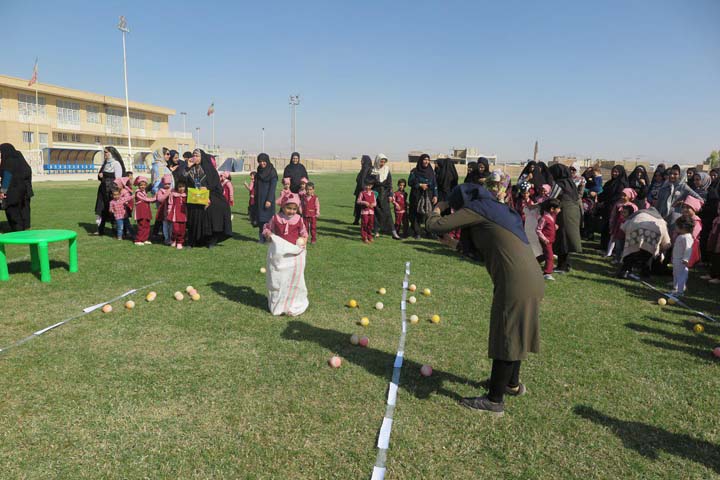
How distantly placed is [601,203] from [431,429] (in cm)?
1050

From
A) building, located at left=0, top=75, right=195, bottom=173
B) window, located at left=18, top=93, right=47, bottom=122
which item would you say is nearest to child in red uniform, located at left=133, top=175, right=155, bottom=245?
building, located at left=0, top=75, right=195, bottom=173

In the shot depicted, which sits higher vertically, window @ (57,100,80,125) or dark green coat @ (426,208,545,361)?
window @ (57,100,80,125)

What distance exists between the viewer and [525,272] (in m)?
3.64

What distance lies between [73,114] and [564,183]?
60301 millimetres

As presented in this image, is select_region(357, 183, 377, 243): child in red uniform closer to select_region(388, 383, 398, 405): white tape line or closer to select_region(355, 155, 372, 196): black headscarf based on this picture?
select_region(355, 155, 372, 196): black headscarf

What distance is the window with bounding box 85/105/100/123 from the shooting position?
56094mm

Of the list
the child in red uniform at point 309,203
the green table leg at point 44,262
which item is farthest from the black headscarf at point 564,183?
the green table leg at point 44,262

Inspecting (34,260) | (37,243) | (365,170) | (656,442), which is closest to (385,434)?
(656,442)

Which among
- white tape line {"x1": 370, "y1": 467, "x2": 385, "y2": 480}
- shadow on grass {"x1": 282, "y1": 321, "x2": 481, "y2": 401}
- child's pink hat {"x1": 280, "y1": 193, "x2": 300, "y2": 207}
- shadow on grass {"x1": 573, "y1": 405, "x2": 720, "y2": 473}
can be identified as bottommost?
white tape line {"x1": 370, "y1": 467, "x2": 385, "y2": 480}

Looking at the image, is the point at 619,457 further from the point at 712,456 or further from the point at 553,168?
the point at 553,168

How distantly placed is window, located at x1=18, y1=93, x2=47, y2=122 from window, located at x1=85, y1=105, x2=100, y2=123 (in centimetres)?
601

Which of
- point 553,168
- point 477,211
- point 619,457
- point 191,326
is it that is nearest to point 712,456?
point 619,457

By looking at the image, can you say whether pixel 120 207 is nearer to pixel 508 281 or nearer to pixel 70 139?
pixel 508 281

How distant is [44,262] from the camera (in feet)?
23.6
